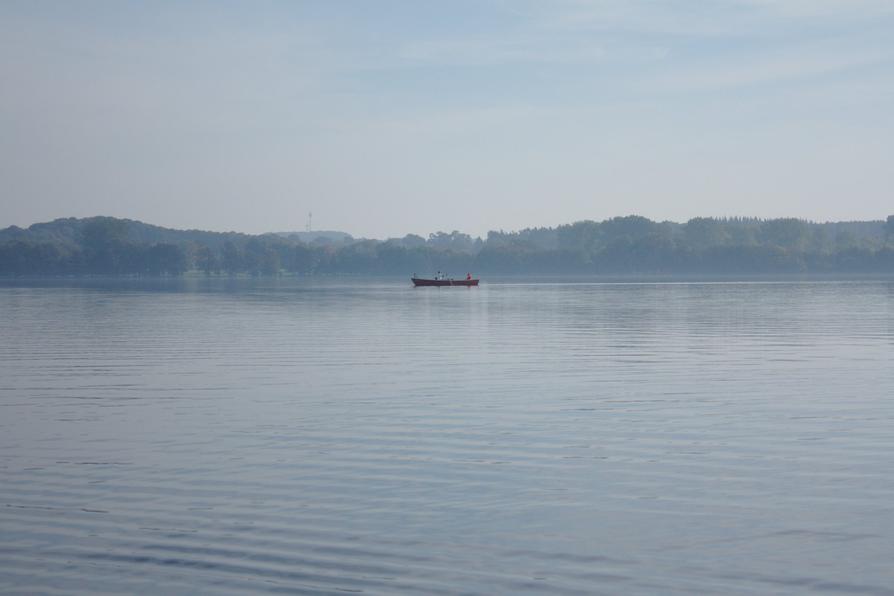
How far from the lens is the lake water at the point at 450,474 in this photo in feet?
42.3

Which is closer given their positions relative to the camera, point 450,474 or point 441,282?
point 450,474

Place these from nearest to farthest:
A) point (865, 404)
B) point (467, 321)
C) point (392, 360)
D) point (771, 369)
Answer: point (865, 404)
point (771, 369)
point (392, 360)
point (467, 321)

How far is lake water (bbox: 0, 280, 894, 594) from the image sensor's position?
12.9 metres

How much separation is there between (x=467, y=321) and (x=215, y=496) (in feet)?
165

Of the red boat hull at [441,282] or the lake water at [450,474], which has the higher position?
the red boat hull at [441,282]

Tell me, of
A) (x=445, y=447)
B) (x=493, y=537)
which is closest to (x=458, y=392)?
(x=445, y=447)

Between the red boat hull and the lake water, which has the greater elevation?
the red boat hull

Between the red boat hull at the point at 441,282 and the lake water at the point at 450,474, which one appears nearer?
the lake water at the point at 450,474

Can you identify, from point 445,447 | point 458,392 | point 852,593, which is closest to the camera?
point 852,593

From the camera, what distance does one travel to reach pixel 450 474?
18203 mm

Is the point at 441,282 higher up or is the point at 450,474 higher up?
the point at 441,282

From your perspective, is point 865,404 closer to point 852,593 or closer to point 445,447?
point 445,447

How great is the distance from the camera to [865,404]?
2603 cm

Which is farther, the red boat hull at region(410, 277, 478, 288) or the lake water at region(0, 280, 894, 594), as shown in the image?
the red boat hull at region(410, 277, 478, 288)
